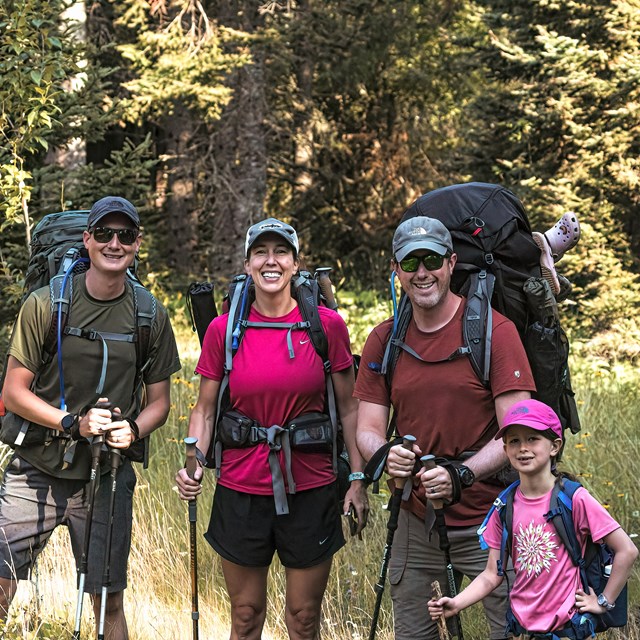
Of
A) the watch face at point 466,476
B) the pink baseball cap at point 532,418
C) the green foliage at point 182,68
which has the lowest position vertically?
the watch face at point 466,476

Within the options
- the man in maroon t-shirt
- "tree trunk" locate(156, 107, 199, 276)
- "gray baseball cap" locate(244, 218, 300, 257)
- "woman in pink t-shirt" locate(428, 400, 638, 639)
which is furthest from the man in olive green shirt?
"tree trunk" locate(156, 107, 199, 276)

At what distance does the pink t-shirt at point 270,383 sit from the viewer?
13.9ft

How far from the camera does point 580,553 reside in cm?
330

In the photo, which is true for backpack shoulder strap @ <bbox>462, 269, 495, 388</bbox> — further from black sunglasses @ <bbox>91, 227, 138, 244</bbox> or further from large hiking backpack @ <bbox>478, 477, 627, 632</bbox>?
black sunglasses @ <bbox>91, 227, 138, 244</bbox>

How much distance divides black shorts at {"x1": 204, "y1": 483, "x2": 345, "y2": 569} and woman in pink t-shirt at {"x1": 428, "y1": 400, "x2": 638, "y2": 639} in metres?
0.96

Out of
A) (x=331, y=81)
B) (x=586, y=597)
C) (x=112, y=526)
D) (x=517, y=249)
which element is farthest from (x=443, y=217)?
(x=331, y=81)

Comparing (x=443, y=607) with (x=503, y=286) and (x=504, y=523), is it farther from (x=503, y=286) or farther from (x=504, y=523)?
(x=503, y=286)

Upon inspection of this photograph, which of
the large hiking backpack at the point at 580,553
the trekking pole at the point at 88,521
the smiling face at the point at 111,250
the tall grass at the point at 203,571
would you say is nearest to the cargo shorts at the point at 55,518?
the trekking pole at the point at 88,521

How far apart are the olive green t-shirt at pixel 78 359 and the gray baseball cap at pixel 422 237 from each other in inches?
51.9

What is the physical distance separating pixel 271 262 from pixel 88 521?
1.37 metres

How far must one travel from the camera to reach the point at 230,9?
15.3 metres

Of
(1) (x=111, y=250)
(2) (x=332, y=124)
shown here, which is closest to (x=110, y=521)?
(1) (x=111, y=250)

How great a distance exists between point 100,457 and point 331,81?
17431mm

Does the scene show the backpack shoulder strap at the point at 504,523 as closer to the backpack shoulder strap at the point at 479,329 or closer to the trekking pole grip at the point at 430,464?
the trekking pole grip at the point at 430,464
